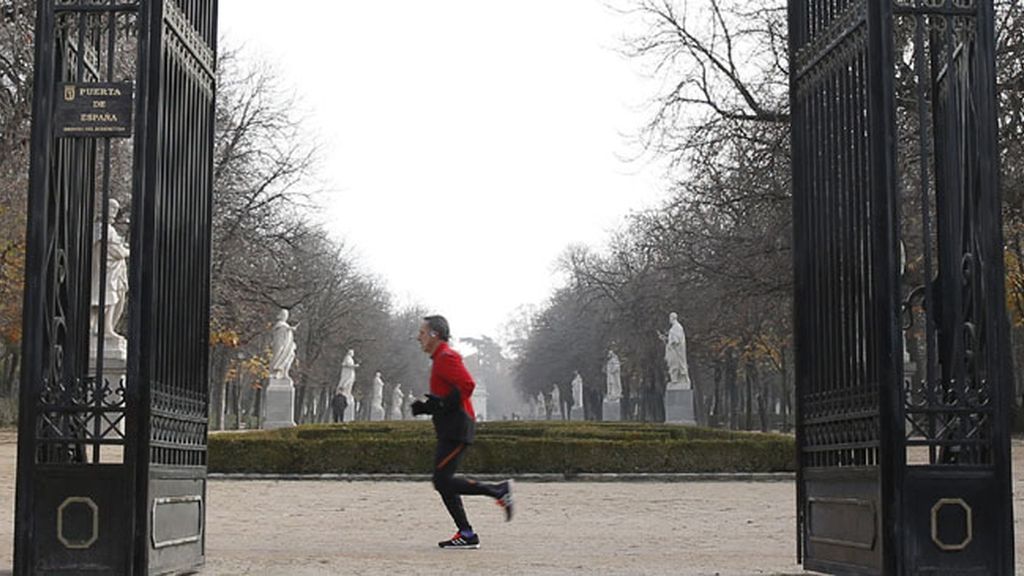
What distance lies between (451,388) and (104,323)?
316 cm

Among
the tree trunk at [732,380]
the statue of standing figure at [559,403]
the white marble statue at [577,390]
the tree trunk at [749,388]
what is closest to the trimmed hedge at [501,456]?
the tree trunk at [749,388]

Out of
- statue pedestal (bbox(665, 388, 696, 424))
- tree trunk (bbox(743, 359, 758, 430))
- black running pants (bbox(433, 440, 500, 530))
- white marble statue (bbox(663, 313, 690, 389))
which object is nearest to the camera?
black running pants (bbox(433, 440, 500, 530))

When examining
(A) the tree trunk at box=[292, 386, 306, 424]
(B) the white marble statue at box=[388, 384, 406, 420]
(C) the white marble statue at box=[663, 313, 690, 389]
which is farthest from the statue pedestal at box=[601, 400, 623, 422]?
(B) the white marble statue at box=[388, 384, 406, 420]

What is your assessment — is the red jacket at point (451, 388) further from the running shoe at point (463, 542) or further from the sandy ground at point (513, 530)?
the sandy ground at point (513, 530)

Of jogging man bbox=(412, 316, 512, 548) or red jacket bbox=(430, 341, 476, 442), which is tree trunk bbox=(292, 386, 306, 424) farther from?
red jacket bbox=(430, 341, 476, 442)

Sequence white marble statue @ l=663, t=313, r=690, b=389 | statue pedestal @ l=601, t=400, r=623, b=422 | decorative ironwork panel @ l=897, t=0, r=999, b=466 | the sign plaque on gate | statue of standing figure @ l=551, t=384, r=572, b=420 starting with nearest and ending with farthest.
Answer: decorative ironwork panel @ l=897, t=0, r=999, b=466, the sign plaque on gate, white marble statue @ l=663, t=313, r=690, b=389, statue pedestal @ l=601, t=400, r=623, b=422, statue of standing figure @ l=551, t=384, r=572, b=420

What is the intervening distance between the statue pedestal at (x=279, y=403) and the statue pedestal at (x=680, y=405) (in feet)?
41.3

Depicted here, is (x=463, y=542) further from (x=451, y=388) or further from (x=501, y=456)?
(x=501, y=456)

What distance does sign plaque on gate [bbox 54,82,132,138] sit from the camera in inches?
336

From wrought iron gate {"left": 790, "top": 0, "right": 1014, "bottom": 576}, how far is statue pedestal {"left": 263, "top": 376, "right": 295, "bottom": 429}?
35029mm

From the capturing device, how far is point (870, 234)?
8.59 meters

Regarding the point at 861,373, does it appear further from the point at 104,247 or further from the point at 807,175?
the point at 104,247

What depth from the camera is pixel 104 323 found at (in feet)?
28.1

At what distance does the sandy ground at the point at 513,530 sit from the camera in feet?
31.6
